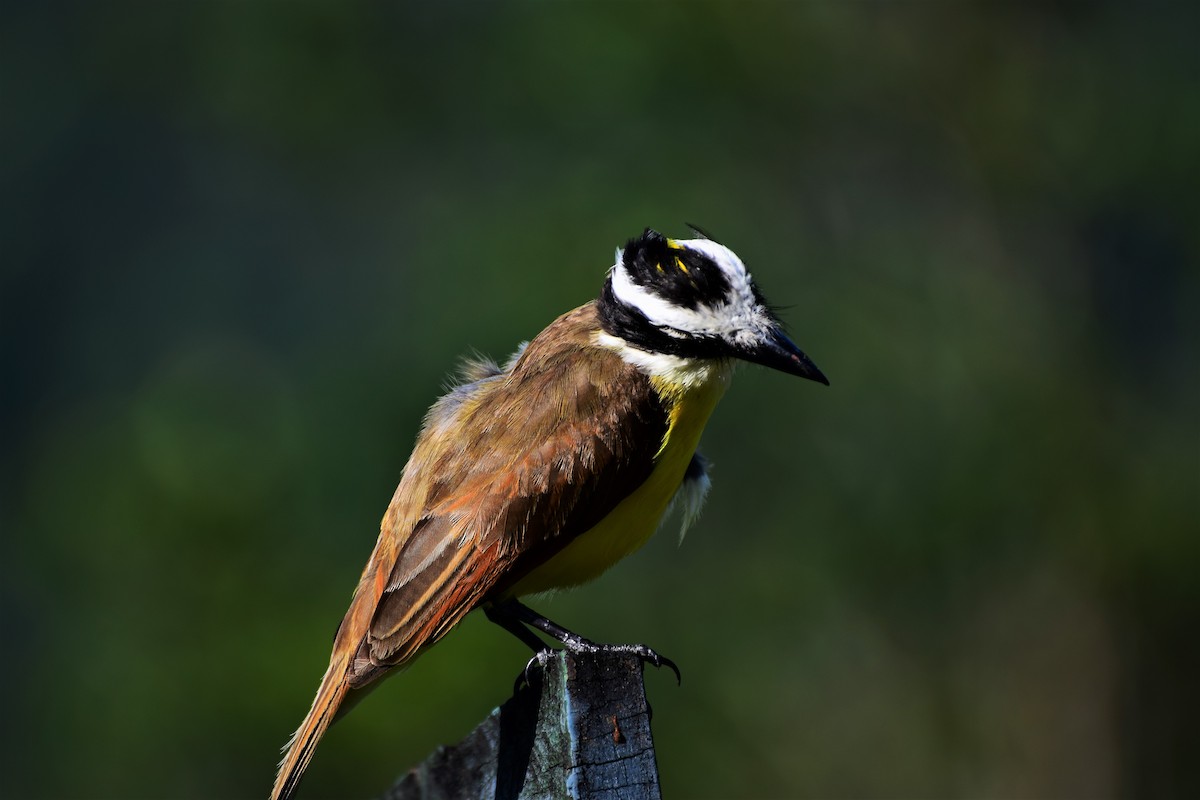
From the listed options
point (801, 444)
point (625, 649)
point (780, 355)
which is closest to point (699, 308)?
point (780, 355)

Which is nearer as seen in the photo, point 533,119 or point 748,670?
point 748,670

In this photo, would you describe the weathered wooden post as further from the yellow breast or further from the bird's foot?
the yellow breast

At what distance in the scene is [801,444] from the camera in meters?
10.3

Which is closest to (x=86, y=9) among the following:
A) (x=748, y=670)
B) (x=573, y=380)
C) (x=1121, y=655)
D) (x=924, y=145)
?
(x=924, y=145)

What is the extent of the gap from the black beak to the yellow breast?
22 cm

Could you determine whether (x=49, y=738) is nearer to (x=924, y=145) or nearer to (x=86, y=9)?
(x=924, y=145)

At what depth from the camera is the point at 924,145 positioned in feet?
37.9

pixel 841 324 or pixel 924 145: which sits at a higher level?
pixel 924 145

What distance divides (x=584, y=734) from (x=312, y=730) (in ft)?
3.98

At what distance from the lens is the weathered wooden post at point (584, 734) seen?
305 cm

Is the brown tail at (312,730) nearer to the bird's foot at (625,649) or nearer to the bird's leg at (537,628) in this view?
the bird's leg at (537,628)

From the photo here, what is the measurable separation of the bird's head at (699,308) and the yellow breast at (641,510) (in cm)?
13

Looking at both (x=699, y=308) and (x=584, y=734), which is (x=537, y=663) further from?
(x=699, y=308)

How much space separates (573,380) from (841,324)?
5.90 m
